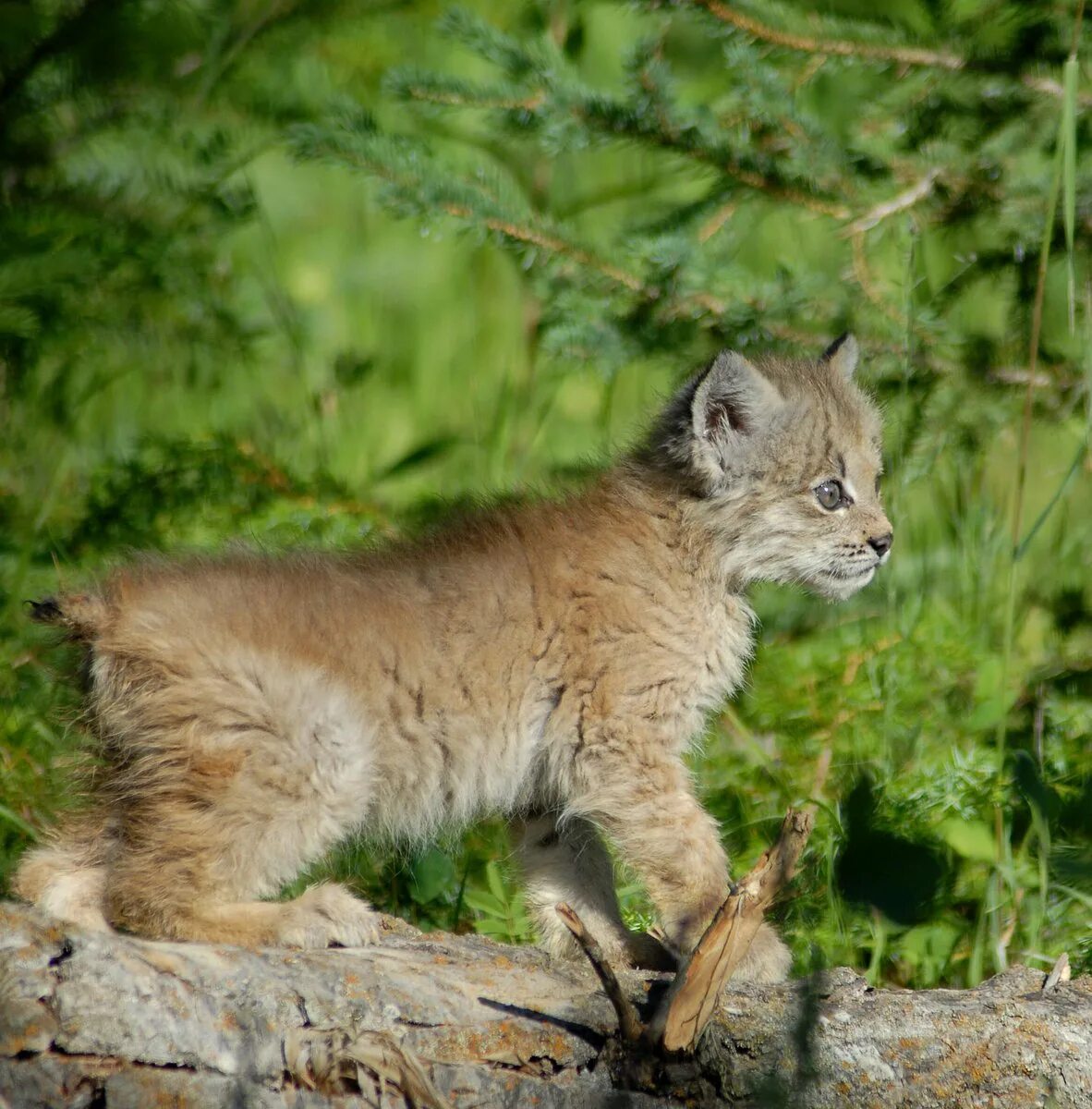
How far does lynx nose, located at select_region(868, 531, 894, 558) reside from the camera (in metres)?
4.24

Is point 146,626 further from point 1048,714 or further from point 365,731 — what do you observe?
point 1048,714

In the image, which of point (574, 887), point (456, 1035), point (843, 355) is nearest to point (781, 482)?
point (843, 355)

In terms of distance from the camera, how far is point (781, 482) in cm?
424

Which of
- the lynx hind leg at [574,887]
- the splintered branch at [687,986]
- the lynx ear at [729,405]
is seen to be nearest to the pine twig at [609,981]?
the splintered branch at [687,986]

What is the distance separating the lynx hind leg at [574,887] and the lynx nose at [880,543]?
122 cm

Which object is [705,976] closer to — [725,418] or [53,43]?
[725,418]

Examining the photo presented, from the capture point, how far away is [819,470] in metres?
4.25

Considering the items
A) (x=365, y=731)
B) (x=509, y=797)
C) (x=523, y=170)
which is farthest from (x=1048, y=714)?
(x=523, y=170)

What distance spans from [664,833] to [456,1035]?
3.97 feet

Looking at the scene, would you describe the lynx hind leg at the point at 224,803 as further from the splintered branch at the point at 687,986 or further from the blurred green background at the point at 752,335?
the splintered branch at the point at 687,986

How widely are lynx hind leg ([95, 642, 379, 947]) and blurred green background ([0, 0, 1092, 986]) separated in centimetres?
58

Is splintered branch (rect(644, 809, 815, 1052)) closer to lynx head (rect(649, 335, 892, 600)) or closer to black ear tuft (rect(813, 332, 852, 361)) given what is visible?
lynx head (rect(649, 335, 892, 600))

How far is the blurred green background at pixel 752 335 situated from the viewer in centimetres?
408

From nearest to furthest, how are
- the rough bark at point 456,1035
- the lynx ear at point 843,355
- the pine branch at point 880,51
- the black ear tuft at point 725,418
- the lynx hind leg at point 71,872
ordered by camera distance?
the rough bark at point 456,1035 < the lynx hind leg at point 71,872 < the black ear tuft at point 725,418 < the lynx ear at point 843,355 < the pine branch at point 880,51
